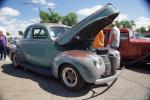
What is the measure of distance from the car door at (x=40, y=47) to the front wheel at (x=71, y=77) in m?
0.88

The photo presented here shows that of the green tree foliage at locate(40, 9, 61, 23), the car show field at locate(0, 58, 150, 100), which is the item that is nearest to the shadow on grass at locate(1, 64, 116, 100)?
the car show field at locate(0, 58, 150, 100)

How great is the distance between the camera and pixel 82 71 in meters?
5.24

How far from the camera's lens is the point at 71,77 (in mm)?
5688

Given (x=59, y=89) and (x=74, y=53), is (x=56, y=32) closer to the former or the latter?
(x=74, y=53)

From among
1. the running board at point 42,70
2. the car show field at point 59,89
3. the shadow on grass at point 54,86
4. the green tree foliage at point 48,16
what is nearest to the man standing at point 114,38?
the car show field at point 59,89

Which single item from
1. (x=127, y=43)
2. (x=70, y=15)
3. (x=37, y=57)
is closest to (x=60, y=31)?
(x=37, y=57)

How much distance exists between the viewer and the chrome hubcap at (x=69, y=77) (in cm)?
559

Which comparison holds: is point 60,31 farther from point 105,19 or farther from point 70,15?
point 70,15

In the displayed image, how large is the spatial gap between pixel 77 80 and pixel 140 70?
12.7 ft

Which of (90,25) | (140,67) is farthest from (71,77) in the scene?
(140,67)

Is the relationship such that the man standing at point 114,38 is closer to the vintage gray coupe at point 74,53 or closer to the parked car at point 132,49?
the parked car at point 132,49

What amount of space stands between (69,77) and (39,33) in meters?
2.17

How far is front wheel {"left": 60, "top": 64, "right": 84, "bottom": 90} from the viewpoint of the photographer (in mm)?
5422

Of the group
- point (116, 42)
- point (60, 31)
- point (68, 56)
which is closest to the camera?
point (68, 56)
